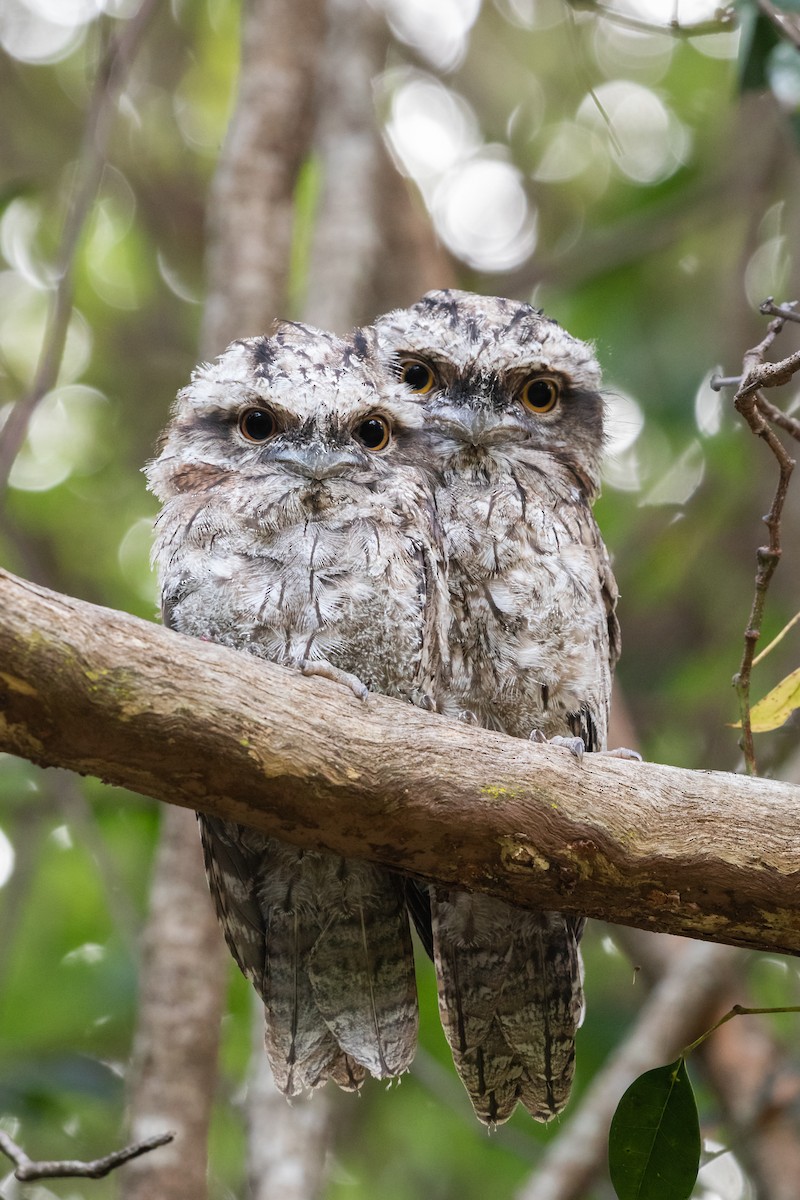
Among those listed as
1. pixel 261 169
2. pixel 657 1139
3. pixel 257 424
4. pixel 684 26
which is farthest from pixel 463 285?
pixel 657 1139

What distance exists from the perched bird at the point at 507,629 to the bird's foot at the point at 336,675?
613 mm

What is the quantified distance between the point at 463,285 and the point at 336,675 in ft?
12.3

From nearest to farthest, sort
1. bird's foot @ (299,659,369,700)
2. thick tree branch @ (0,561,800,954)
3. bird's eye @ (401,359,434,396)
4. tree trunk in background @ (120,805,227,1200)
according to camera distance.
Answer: thick tree branch @ (0,561,800,954), bird's foot @ (299,659,369,700), bird's eye @ (401,359,434,396), tree trunk in background @ (120,805,227,1200)

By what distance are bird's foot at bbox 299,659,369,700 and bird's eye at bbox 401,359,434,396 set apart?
1.05m

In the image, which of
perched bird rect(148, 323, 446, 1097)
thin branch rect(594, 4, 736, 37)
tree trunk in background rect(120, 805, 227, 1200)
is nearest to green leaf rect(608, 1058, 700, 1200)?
perched bird rect(148, 323, 446, 1097)

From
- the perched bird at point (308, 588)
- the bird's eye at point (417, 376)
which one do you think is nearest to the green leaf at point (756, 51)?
the bird's eye at point (417, 376)

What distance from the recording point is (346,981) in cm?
276

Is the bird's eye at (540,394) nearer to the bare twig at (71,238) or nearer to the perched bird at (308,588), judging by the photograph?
the perched bird at (308,588)

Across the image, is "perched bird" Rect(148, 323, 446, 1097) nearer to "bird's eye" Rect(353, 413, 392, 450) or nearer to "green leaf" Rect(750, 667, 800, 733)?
"bird's eye" Rect(353, 413, 392, 450)

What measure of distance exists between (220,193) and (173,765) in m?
2.82

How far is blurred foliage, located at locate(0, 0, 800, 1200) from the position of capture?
438 cm

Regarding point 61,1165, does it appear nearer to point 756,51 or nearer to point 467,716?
point 467,716

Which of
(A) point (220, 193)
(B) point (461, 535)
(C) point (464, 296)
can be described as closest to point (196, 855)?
(B) point (461, 535)

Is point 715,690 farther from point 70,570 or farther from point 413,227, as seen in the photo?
point 70,570
